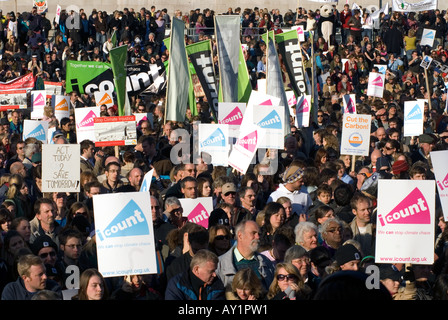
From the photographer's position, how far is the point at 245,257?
782 centimetres

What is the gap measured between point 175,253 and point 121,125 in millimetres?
6554

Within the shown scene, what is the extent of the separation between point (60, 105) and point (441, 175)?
11598 millimetres

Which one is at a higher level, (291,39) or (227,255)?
(291,39)

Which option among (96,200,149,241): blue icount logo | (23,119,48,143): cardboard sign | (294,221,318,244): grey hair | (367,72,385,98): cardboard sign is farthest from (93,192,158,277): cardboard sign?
(367,72,385,98): cardboard sign

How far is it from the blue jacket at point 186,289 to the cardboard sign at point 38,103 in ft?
40.8

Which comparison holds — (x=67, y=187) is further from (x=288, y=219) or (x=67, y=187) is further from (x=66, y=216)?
(x=288, y=219)

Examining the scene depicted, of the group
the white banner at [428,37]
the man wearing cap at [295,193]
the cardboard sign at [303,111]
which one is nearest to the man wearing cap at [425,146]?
the cardboard sign at [303,111]

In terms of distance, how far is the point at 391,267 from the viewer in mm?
7910

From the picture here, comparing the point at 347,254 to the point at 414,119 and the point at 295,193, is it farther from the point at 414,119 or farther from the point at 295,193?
the point at 414,119

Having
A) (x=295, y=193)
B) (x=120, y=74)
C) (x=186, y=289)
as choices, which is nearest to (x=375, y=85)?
(x=120, y=74)

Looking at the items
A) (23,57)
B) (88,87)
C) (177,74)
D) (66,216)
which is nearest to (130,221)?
(66,216)

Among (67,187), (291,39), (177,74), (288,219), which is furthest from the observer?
(291,39)

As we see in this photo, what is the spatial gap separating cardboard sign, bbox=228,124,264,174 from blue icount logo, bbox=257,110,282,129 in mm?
667
